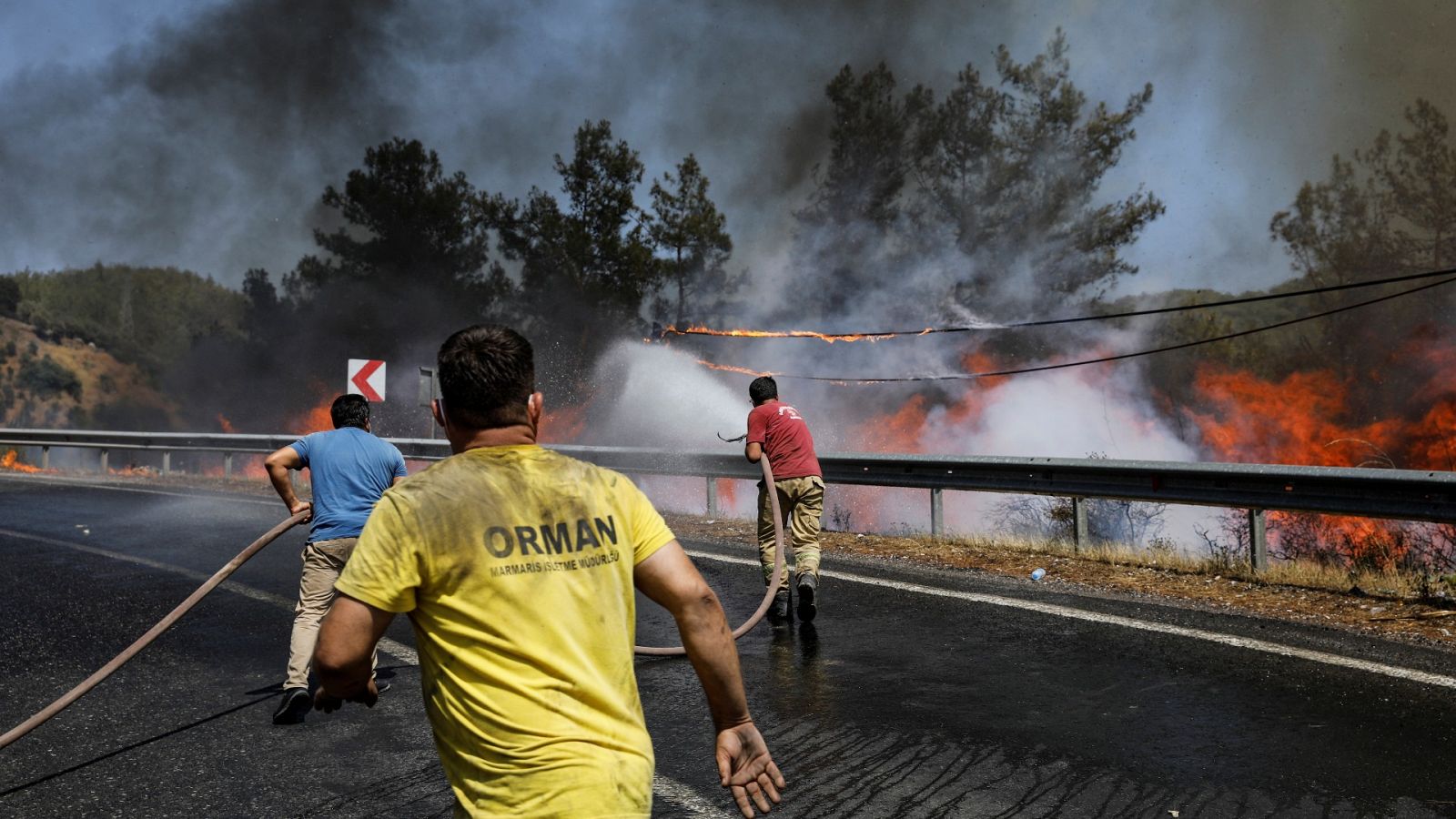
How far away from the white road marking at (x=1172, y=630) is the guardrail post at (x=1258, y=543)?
1882 mm

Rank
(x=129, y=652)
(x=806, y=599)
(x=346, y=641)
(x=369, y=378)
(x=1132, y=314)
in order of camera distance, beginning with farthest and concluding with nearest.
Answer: (x=369, y=378), (x=1132, y=314), (x=806, y=599), (x=129, y=652), (x=346, y=641)

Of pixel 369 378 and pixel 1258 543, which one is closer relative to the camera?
pixel 1258 543

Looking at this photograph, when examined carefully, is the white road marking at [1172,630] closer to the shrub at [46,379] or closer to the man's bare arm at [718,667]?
the man's bare arm at [718,667]

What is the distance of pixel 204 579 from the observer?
8.70 m

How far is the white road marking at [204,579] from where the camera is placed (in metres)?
6.32

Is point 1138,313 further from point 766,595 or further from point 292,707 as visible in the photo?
point 292,707

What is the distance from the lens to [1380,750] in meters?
4.11

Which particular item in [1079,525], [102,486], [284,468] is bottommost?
[1079,525]

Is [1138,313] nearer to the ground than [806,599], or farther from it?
farther from it

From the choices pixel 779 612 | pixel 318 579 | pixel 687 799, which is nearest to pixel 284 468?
pixel 318 579

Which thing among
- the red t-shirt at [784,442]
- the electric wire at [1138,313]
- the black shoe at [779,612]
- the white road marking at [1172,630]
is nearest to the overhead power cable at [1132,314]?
the electric wire at [1138,313]

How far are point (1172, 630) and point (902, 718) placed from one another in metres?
2.41

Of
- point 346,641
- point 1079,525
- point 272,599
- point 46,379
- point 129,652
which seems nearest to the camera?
point 346,641

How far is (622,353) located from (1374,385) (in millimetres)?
21623
